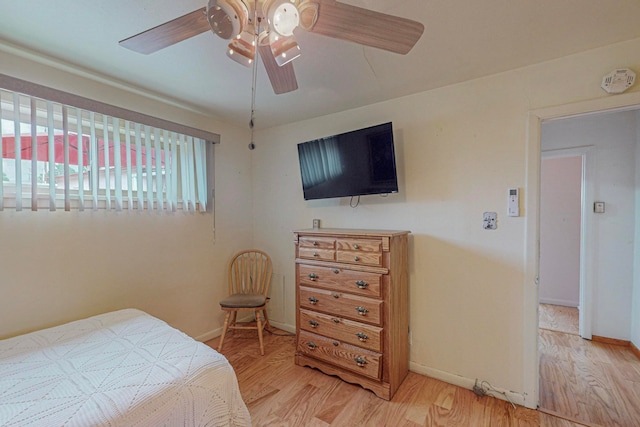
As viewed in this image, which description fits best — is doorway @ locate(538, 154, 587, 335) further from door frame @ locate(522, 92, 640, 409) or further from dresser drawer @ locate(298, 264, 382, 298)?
dresser drawer @ locate(298, 264, 382, 298)

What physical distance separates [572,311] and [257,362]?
160 inches

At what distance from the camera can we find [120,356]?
4.37ft

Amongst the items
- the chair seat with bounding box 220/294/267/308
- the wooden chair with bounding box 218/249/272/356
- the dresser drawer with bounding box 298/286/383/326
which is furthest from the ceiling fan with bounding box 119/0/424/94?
the wooden chair with bounding box 218/249/272/356

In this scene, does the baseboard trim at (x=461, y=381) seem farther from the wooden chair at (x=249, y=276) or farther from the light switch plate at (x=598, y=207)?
the light switch plate at (x=598, y=207)

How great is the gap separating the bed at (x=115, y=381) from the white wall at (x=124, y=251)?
340 millimetres

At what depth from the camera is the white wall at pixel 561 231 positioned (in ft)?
12.2

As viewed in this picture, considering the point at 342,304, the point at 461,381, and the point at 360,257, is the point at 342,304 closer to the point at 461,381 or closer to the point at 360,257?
the point at 360,257

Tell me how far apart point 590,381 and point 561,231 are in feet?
7.84

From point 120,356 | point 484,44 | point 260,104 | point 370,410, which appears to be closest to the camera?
point 120,356

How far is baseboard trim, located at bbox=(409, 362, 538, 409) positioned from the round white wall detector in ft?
6.46

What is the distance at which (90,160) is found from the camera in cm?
196

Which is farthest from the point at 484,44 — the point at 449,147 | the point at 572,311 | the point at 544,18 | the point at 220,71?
the point at 572,311

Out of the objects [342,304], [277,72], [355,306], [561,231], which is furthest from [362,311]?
[561,231]

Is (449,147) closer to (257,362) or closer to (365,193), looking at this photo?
(365,193)
